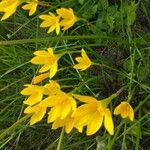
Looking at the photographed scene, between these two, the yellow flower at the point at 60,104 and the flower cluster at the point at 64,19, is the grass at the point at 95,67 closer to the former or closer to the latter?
the flower cluster at the point at 64,19

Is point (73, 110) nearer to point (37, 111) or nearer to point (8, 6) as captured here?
point (37, 111)

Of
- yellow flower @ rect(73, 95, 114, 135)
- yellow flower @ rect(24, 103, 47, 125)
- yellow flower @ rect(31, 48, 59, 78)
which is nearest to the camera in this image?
yellow flower @ rect(73, 95, 114, 135)

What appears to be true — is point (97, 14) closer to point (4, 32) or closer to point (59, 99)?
point (4, 32)

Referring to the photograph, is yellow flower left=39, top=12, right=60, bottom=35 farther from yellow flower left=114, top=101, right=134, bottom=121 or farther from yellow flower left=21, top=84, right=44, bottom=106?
yellow flower left=114, top=101, right=134, bottom=121

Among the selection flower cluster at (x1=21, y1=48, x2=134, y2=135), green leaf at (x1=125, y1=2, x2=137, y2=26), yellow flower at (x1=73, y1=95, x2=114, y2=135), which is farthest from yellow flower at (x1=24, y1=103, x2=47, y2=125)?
green leaf at (x1=125, y1=2, x2=137, y2=26)

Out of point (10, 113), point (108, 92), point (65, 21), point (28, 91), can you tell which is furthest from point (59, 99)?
point (10, 113)

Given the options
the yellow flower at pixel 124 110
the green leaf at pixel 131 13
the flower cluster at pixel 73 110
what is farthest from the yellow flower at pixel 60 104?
the green leaf at pixel 131 13
